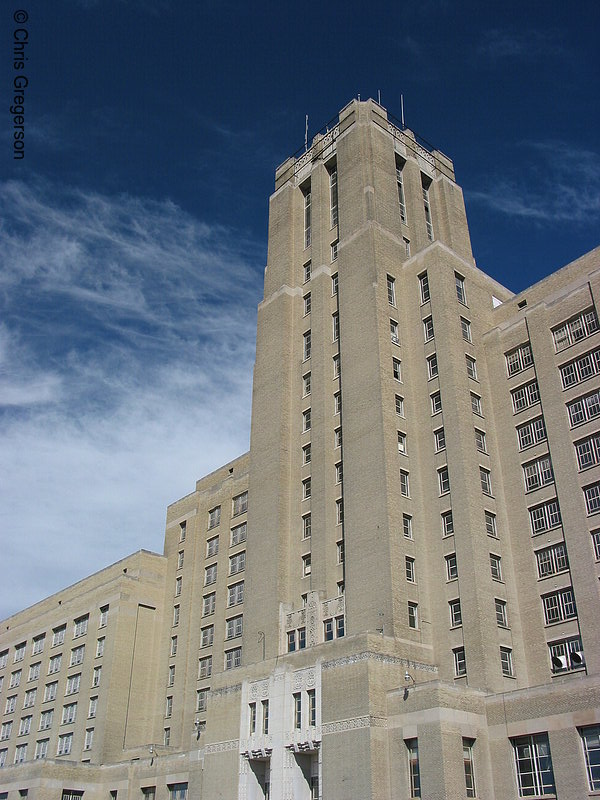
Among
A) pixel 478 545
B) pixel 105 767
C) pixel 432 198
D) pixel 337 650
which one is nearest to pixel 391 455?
pixel 478 545

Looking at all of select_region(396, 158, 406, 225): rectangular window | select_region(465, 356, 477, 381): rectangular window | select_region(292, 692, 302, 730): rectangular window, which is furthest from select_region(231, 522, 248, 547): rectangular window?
select_region(396, 158, 406, 225): rectangular window

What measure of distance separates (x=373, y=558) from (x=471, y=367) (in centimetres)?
1712

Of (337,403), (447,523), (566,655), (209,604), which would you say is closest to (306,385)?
(337,403)

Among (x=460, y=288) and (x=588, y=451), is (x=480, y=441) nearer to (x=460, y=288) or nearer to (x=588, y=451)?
(x=588, y=451)

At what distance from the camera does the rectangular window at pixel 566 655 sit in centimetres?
4722

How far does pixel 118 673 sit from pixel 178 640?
593 cm

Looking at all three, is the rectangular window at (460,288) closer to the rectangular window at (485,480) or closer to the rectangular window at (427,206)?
the rectangular window at (427,206)

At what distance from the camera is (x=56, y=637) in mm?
86438

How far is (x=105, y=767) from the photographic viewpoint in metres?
68.5

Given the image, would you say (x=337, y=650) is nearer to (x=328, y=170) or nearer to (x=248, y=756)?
(x=248, y=756)

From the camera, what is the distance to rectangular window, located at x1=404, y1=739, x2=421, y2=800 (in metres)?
43.1

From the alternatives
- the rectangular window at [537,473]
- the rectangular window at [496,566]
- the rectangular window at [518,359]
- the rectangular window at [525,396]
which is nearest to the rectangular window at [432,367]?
the rectangular window at [518,359]

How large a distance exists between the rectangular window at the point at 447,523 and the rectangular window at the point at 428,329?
14.1 meters

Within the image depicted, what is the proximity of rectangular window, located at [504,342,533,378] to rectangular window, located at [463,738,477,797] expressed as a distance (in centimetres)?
2611
